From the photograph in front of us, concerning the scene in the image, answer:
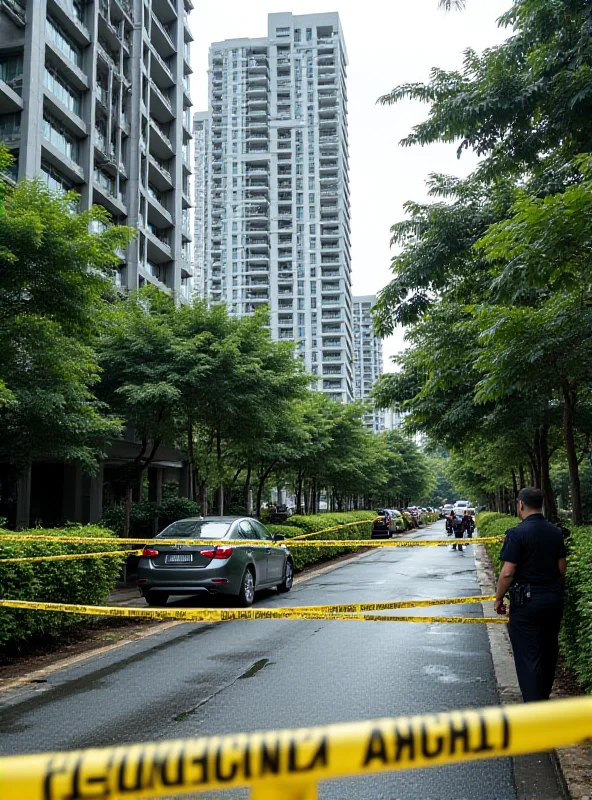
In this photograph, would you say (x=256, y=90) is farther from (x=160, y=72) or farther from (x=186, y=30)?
(x=160, y=72)

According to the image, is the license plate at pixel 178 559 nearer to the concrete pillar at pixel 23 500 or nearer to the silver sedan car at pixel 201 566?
the silver sedan car at pixel 201 566

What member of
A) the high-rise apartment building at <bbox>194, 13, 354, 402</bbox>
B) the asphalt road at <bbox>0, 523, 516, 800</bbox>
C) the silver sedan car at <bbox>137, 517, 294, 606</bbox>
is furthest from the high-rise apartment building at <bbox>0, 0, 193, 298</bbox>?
the high-rise apartment building at <bbox>194, 13, 354, 402</bbox>

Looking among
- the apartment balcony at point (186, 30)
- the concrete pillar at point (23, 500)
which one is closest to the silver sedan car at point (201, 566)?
the concrete pillar at point (23, 500)

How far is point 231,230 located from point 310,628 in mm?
118860

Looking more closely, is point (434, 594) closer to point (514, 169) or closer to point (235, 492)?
point (514, 169)

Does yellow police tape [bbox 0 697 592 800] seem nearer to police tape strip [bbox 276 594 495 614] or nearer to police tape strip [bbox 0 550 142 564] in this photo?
police tape strip [bbox 276 594 495 614]

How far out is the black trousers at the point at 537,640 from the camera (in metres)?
5.07

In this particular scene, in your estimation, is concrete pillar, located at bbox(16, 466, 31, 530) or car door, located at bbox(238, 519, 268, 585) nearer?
car door, located at bbox(238, 519, 268, 585)

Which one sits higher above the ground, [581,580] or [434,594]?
[581,580]

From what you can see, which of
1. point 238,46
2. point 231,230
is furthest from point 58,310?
point 238,46

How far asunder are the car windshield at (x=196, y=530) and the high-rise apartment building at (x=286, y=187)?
104m

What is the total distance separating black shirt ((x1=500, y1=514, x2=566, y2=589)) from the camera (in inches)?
204

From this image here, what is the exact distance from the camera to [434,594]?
1454 cm

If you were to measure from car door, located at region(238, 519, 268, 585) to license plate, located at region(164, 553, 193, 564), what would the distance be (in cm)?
114
